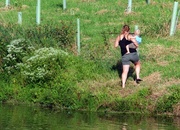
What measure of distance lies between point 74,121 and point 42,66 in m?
3.71

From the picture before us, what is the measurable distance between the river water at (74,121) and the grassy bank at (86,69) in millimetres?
514

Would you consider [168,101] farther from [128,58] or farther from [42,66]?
[42,66]

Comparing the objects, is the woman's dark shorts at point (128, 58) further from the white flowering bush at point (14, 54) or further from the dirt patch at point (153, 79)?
the white flowering bush at point (14, 54)

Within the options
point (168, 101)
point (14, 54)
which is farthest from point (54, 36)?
point (168, 101)

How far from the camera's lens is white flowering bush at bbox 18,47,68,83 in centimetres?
1966

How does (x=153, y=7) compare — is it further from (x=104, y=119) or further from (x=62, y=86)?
(x=104, y=119)

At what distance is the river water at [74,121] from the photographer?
15.5 meters

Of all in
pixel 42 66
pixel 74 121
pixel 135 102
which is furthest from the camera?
pixel 42 66

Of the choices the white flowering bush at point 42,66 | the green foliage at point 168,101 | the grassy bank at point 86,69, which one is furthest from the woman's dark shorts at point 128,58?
the white flowering bush at point 42,66

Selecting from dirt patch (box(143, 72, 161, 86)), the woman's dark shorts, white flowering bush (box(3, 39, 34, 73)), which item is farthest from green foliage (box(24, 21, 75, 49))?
dirt patch (box(143, 72, 161, 86))

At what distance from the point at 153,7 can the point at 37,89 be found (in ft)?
33.3

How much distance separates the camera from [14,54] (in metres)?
20.7

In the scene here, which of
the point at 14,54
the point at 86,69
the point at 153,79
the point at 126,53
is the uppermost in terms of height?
the point at 126,53

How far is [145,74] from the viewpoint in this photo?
19.6 metres
